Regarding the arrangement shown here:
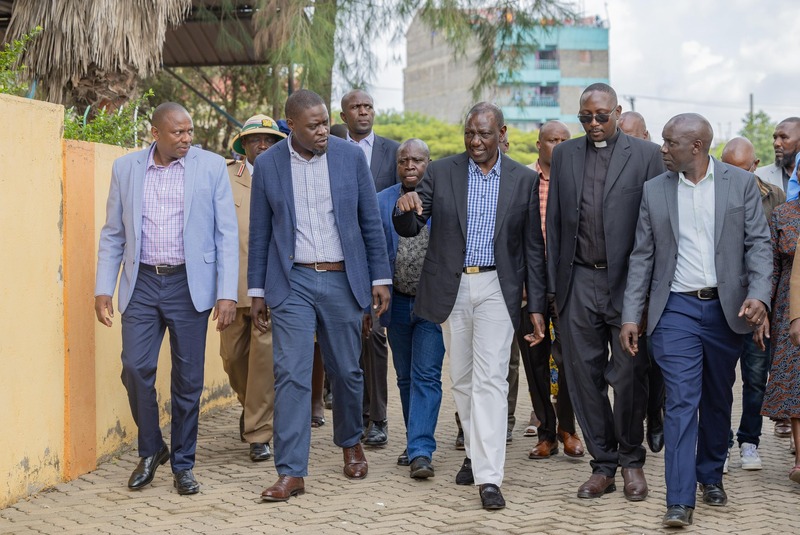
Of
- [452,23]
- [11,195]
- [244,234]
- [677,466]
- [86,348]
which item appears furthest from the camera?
[452,23]

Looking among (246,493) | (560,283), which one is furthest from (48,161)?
(560,283)

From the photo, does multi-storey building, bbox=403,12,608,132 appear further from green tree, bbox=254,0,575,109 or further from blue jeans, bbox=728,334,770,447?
blue jeans, bbox=728,334,770,447

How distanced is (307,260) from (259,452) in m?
1.68

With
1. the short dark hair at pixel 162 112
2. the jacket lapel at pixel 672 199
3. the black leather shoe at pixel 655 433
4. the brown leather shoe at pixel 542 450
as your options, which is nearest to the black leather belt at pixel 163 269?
the short dark hair at pixel 162 112

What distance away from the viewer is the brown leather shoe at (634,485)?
6.23 m

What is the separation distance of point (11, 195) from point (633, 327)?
356cm

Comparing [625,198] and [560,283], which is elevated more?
[625,198]

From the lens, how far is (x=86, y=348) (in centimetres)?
691

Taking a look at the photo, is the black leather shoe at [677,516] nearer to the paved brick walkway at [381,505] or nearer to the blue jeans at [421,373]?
the paved brick walkway at [381,505]

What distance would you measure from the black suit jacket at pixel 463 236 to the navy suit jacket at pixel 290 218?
27cm

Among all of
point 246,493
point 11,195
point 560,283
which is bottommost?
point 246,493

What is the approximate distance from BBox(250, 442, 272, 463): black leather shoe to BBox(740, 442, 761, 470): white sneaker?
126 inches

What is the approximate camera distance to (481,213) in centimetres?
644

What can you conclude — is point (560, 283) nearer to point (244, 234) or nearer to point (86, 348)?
point (244, 234)
